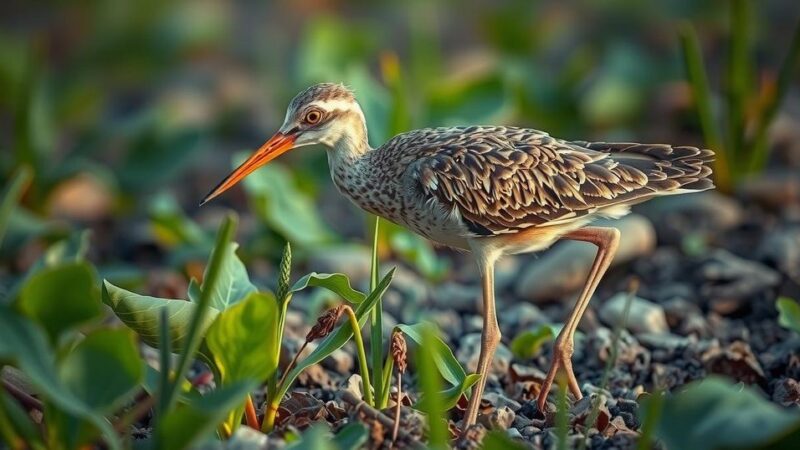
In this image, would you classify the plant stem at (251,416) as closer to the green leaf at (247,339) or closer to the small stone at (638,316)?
the green leaf at (247,339)

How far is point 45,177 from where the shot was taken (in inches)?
292

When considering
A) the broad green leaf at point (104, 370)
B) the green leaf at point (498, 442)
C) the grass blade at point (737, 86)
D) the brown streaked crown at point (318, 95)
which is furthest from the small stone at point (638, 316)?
the broad green leaf at point (104, 370)

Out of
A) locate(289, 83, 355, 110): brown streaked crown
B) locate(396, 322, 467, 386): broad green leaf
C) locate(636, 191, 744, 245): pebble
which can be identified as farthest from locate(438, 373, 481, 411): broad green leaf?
locate(636, 191, 744, 245): pebble

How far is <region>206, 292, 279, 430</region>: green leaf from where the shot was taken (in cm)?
369

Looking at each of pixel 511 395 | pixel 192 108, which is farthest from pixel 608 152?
pixel 192 108

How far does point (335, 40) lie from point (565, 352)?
4.43 meters

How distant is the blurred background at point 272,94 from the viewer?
6938 millimetres

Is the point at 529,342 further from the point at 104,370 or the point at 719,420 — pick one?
the point at 104,370

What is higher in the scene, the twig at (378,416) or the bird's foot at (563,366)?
the twig at (378,416)

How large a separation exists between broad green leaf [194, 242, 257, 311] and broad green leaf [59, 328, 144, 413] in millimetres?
806

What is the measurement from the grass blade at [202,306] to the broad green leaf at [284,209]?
122 inches

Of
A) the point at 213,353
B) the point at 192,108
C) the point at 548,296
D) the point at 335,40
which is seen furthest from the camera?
the point at 192,108

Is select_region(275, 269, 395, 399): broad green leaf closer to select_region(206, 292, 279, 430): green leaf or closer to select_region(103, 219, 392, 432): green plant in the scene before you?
select_region(103, 219, 392, 432): green plant

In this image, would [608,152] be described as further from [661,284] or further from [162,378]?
[162,378]
